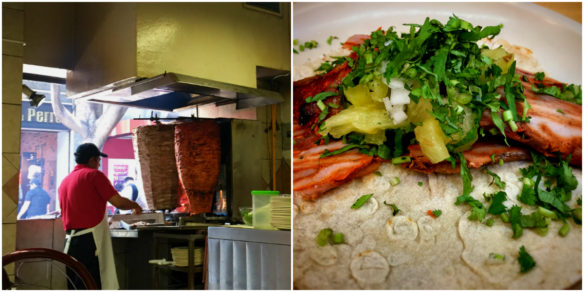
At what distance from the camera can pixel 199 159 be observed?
2.98 metres

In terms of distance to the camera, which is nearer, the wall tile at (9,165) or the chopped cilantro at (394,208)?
the chopped cilantro at (394,208)

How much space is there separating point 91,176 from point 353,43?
1971 millimetres

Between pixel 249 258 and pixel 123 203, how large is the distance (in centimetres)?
130

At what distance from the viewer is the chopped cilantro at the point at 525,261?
3.55 ft

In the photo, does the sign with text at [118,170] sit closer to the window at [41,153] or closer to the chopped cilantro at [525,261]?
the window at [41,153]

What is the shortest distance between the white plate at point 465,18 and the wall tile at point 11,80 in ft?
6.08

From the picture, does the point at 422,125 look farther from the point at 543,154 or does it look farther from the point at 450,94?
the point at 543,154

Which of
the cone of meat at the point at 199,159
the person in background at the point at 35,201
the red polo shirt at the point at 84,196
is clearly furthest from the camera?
the cone of meat at the point at 199,159

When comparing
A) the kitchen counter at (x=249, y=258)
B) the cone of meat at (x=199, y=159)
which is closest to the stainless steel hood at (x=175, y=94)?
the cone of meat at (x=199, y=159)

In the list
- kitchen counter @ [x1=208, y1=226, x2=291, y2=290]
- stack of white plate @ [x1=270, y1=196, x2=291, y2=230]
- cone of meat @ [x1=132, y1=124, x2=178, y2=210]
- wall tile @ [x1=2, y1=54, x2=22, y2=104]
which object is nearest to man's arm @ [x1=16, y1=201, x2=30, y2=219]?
wall tile @ [x1=2, y1=54, x2=22, y2=104]

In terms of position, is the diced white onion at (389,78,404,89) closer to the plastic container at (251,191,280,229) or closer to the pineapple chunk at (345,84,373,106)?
the pineapple chunk at (345,84,373,106)

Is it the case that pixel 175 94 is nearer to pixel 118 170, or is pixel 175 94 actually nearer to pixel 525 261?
pixel 118 170

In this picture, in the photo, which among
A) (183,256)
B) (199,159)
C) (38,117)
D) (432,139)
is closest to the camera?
(432,139)

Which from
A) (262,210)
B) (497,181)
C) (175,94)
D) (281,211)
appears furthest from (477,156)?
(175,94)
